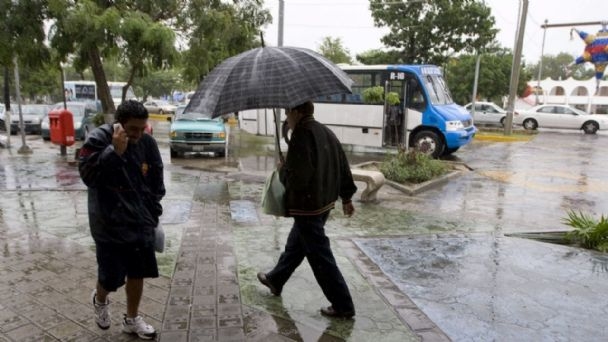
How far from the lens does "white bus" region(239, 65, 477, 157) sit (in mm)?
13336

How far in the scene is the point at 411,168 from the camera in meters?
9.57

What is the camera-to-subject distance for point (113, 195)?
3.00 meters

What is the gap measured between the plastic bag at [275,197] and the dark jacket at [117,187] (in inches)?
35.8

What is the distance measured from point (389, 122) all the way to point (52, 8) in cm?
928

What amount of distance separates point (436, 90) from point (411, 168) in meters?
5.11

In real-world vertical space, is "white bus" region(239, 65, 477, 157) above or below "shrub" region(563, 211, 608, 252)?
above

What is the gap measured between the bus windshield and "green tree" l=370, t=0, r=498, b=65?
796 centimetres

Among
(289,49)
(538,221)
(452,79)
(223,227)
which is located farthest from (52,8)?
(452,79)

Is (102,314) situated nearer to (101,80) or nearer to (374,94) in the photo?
(101,80)

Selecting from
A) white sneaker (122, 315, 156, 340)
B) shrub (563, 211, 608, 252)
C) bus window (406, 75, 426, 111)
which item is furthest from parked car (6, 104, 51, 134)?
shrub (563, 211, 608, 252)

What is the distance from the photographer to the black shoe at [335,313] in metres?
3.69

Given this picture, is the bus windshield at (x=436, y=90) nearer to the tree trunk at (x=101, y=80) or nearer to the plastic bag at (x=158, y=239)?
the tree trunk at (x=101, y=80)

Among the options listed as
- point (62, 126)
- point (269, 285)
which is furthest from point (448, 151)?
point (269, 285)

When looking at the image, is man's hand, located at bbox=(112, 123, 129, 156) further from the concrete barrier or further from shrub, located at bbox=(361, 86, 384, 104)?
shrub, located at bbox=(361, 86, 384, 104)
